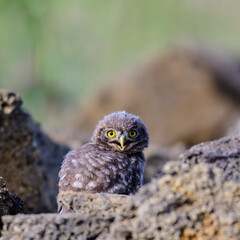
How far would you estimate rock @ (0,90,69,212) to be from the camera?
15.5 ft

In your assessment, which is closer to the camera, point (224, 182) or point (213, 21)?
point (224, 182)

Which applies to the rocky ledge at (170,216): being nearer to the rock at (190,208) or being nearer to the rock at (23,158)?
the rock at (190,208)

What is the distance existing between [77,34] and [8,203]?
377 inches

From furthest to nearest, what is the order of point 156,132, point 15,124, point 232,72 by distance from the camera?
1. point 232,72
2. point 156,132
3. point 15,124

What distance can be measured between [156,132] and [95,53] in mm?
2648

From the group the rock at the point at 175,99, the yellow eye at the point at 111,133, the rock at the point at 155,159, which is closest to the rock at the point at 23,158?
the yellow eye at the point at 111,133

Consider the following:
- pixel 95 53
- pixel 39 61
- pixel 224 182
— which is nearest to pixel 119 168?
pixel 224 182

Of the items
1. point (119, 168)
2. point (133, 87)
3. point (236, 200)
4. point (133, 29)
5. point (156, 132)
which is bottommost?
point (236, 200)

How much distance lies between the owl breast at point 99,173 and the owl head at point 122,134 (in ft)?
0.68

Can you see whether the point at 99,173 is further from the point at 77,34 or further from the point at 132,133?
the point at 77,34

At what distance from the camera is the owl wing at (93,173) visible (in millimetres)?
3312

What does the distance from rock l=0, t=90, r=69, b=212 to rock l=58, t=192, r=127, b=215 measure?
2270mm

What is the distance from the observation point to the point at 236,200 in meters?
2.13

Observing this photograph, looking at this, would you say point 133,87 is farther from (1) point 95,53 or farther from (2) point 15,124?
(2) point 15,124
